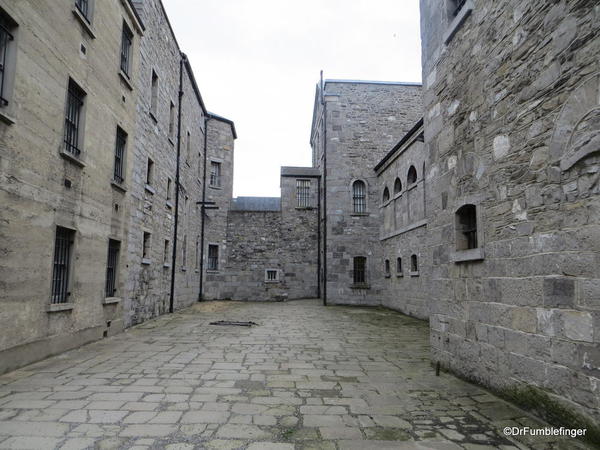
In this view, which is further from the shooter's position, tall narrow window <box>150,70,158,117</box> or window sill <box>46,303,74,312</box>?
tall narrow window <box>150,70,158,117</box>

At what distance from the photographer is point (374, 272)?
17.8 m

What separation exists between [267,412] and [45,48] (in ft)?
21.0

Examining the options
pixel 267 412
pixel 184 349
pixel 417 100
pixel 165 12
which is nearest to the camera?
pixel 267 412

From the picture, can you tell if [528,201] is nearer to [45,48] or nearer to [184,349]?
[184,349]

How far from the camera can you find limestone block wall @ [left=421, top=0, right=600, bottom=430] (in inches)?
131

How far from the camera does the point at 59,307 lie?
6.67 m

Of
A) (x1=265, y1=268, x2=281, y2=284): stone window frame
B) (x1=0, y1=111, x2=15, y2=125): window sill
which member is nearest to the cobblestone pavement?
(x1=0, y1=111, x2=15, y2=125): window sill

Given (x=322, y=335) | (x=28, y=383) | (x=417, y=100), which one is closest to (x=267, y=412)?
(x=28, y=383)

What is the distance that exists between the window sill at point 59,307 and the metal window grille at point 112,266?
198 cm

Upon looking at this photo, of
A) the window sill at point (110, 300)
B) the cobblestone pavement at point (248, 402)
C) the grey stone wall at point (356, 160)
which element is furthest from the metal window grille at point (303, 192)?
the cobblestone pavement at point (248, 402)

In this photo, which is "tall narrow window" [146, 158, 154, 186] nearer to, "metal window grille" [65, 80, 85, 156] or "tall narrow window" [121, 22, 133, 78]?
"tall narrow window" [121, 22, 133, 78]

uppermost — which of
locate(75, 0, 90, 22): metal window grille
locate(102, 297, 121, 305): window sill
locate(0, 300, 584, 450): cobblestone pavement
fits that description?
locate(75, 0, 90, 22): metal window grille

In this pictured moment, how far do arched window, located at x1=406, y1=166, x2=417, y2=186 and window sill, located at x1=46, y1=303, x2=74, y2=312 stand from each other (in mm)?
11258

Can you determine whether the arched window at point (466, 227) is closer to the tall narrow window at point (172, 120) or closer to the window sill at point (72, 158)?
the window sill at point (72, 158)
